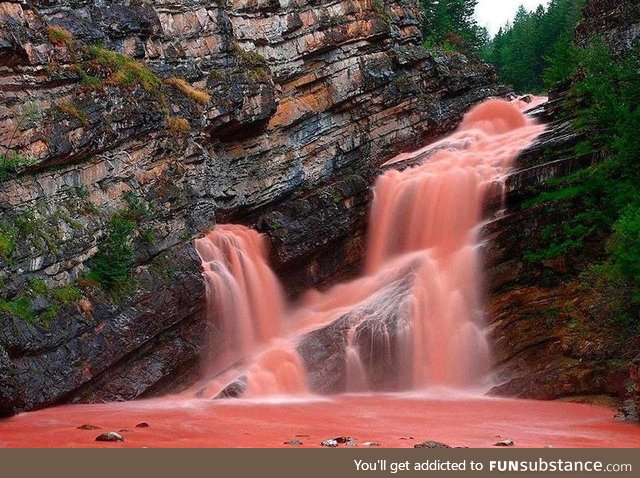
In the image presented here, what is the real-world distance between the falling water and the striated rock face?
1.14 metres

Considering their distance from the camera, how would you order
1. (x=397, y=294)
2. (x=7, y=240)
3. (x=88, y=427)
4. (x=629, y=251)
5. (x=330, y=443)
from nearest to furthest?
(x=330, y=443) < (x=88, y=427) < (x=629, y=251) < (x=7, y=240) < (x=397, y=294)

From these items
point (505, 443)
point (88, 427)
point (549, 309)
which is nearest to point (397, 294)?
point (549, 309)

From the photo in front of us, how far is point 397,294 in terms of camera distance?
97.2 ft

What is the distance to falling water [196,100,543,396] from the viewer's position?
89.4ft

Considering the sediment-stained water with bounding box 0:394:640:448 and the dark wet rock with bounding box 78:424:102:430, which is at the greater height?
the dark wet rock with bounding box 78:424:102:430

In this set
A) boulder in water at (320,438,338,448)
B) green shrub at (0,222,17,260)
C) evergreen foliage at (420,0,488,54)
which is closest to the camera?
boulder in water at (320,438,338,448)

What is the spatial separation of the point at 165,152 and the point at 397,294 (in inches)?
410

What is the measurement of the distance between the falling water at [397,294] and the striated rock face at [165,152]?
114 cm

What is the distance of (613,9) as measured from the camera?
38.9 m

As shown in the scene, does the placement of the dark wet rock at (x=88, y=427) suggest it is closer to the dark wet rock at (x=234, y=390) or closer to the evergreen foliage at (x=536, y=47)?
the dark wet rock at (x=234, y=390)

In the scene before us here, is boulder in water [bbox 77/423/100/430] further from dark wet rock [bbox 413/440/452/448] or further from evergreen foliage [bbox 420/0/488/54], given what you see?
evergreen foliage [bbox 420/0/488/54]

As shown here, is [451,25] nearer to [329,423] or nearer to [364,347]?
[364,347]

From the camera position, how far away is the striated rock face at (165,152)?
25.3 meters

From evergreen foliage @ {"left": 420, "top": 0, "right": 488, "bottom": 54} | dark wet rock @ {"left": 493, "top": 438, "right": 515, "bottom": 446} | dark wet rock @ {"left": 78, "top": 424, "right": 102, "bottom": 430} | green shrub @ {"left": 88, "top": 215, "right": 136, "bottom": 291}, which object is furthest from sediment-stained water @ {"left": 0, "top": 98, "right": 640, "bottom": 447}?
evergreen foliage @ {"left": 420, "top": 0, "right": 488, "bottom": 54}
